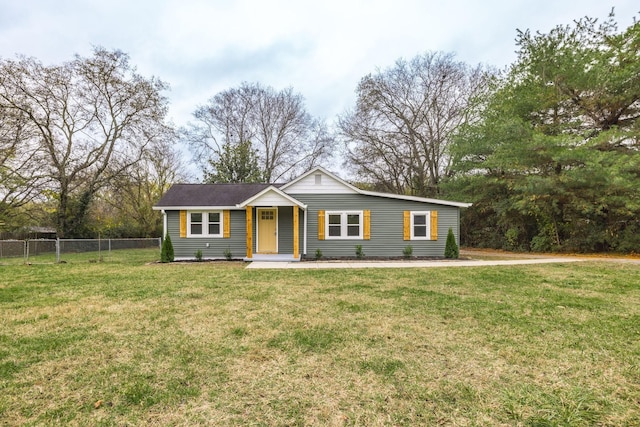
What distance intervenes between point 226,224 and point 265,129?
1786 centimetres

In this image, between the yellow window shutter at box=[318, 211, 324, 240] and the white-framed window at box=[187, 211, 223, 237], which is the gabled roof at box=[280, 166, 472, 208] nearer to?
the yellow window shutter at box=[318, 211, 324, 240]

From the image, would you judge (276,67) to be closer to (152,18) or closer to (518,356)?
(152,18)

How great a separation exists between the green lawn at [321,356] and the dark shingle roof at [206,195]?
7234 millimetres

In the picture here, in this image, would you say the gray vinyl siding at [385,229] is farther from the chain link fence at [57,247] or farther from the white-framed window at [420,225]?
the chain link fence at [57,247]

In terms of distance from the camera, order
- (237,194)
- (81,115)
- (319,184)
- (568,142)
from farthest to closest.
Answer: (81,115) → (237,194) → (319,184) → (568,142)

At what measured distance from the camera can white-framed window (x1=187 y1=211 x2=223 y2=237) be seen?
44.7ft

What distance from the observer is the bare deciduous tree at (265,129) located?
29281 mm

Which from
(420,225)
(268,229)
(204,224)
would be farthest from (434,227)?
(204,224)

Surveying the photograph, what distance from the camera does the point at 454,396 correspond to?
2.66 meters

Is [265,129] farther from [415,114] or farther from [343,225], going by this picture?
[343,225]

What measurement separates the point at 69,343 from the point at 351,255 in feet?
35.0

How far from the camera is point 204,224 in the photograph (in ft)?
44.8

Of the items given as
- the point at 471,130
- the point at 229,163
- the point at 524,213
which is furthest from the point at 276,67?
the point at 524,213

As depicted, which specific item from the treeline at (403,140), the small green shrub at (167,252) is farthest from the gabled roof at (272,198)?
the treeline at (403,140)
